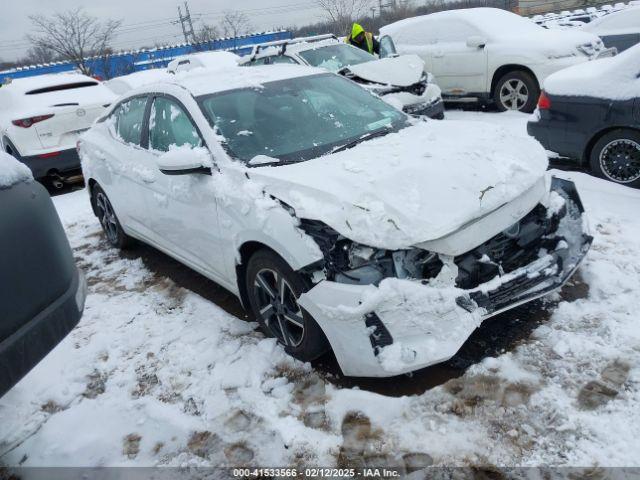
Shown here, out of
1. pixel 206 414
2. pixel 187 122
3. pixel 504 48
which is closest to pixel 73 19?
pixel 504 48

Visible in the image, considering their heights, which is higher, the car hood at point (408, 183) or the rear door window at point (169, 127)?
the rear door window at point (169, 127)

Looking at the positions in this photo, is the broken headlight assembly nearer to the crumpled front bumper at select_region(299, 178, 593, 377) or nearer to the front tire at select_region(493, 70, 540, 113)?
the crumpled front bumper at select_region(299, 178, 593, 377)

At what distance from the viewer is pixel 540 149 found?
329cm

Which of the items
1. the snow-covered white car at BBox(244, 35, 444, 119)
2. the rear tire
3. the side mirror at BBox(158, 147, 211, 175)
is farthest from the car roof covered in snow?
the side mirror at BBox(158, 147, 211, 175)

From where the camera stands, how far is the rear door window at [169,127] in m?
3.43

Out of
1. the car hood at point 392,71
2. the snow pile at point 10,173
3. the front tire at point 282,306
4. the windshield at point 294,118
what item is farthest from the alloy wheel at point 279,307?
the car hood at point 392,71

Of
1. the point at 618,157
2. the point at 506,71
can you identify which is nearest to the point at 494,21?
the point at 506,71

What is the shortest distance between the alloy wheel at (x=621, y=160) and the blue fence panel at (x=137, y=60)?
26445 mm

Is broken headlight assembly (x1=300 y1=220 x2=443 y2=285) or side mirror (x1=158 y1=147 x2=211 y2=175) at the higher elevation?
side mirror (x1=158 y1=147 x2=211 y2=175)

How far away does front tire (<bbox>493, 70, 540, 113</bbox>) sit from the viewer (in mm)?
8031

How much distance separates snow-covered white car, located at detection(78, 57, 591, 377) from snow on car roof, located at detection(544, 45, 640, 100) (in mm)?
2109

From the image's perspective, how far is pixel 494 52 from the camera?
27.4 feet

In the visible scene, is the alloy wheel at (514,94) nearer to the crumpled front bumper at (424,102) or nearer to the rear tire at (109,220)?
the crumpled front bumper at (424,102)

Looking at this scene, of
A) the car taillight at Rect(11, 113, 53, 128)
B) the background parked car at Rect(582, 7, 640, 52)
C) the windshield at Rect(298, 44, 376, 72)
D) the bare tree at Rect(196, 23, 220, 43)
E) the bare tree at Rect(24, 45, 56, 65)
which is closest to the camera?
the car taillight at Rect(11, 113, 53, 128)
